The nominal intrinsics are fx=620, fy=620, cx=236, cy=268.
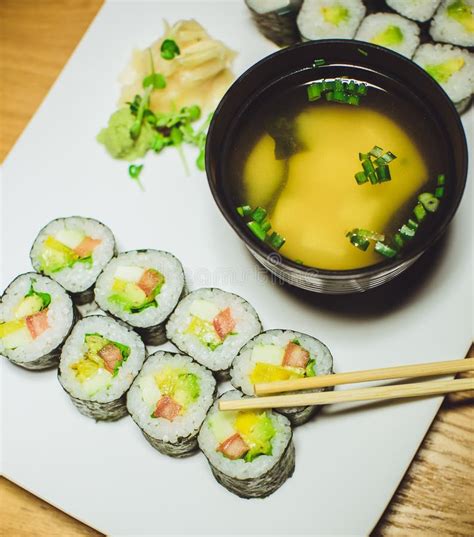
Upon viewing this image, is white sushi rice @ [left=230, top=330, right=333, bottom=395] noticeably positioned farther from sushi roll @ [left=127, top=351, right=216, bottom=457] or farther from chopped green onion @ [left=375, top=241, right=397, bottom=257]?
chopped green onion @ [left=375, top=241, right=397, bottom=257]

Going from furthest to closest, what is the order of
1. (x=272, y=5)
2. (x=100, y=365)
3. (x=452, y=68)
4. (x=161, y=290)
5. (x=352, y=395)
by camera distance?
1. (x=272, y=5)
2. (x=452, y=68)
3. (x=161, y=290)
4. (x=100, y=365)
5. (x=352, y=395)

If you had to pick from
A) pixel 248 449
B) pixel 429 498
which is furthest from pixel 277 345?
pixel 429 498

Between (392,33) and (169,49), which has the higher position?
(392,33)

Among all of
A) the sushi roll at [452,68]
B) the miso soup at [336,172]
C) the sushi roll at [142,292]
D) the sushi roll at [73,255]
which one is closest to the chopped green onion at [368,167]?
the miso soup at [336,172]

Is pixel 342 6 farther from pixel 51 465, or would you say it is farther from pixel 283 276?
pixel 51 465

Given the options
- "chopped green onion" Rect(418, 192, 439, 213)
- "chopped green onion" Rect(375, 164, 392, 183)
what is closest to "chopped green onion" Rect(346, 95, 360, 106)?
"chopped green onion" Rect(375, 164, 392, 183)

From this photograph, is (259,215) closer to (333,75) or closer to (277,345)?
(277,345)

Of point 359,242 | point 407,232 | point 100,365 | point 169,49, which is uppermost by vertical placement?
point 169,49

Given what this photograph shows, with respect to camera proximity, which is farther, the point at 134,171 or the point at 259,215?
the point at 134,171
